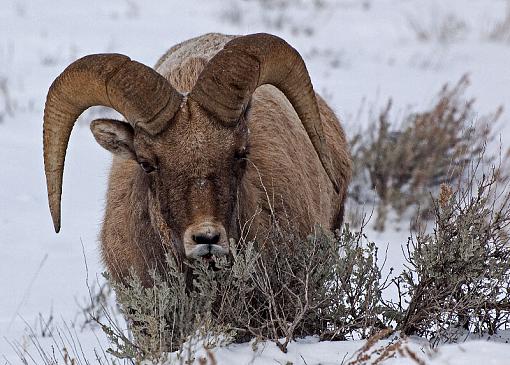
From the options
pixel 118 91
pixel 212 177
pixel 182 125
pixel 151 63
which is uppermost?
pixel 151 63

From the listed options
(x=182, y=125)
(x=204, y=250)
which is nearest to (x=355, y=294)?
(x=204, y=250)

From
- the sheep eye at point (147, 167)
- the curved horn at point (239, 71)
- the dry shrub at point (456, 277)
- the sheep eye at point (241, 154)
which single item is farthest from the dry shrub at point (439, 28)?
the sheep eye at point (147, 167)

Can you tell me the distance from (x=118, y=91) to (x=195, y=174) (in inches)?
24.9

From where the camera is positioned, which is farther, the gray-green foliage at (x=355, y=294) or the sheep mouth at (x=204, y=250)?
the gray-green foliage at (x=355, y=294)

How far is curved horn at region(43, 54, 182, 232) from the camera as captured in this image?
16.3ft

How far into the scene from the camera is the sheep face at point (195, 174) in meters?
4.72

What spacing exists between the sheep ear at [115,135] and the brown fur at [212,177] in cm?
10

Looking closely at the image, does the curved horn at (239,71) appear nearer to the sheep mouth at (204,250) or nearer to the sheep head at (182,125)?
the sheep head at (182,125)

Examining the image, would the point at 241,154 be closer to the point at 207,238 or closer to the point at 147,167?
the point at 147,167

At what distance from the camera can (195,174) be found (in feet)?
15.9

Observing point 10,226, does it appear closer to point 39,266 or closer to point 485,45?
point 39,266

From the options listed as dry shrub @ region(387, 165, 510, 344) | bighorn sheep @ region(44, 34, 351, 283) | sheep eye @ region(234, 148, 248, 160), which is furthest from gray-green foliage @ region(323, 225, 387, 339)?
sheep eye @ region(234, 148, 248, 160)

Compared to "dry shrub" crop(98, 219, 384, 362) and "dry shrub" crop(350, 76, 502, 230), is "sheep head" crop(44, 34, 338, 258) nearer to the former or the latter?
"dry shrub" crop(98, 219, 384, 362)

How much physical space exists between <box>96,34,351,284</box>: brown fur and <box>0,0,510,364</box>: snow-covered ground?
419mm
